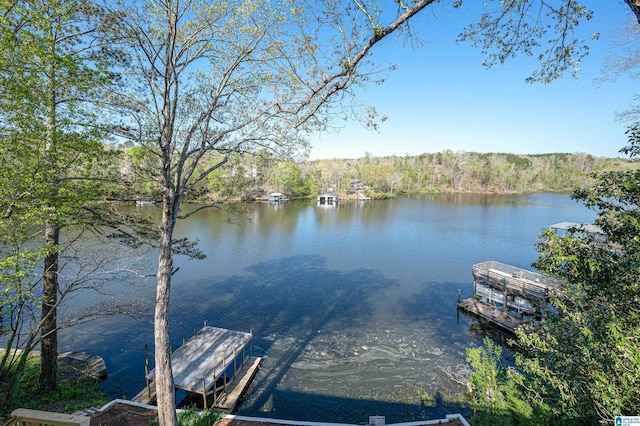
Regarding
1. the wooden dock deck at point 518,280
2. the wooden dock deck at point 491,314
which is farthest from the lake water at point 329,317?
the wooden dock deck at point 518,280

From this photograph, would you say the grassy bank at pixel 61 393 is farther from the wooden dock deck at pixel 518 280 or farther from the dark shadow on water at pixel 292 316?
the wooden dock deck at pixel 518 280

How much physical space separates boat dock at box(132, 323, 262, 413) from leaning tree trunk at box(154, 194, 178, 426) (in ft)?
11.1

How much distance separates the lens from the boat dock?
8.81m

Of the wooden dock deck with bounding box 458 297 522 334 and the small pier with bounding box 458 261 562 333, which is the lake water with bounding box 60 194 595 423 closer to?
the wooden dock deck with bounding box 458 297 522 334

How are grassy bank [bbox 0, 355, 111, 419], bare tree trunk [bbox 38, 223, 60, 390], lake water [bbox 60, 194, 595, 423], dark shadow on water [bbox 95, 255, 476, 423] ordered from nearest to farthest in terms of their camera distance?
grassy bank [bbox 0, 355, 111, 419] → bare tree trunk [bbox 38, 223, 60, 390] → dark shadow on water [bbox 95, 255, 476, 423] → lake water [bbox 60, 194, 595, 423]

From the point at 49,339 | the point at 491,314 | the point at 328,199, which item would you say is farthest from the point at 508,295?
the point at 328,199

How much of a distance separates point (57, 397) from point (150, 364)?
10.1 feet

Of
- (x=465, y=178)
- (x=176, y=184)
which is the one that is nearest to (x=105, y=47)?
(x=176, y=184)

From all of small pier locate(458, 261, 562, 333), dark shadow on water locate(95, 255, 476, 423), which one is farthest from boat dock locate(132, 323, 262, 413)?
small pier locate(458, 261, 562, 333)

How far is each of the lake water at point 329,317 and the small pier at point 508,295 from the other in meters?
1.04

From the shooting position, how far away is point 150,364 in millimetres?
10859

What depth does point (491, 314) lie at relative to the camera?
596 inches

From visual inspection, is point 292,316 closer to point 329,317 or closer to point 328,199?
point 329,317

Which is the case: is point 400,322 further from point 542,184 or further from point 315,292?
point 542,184
